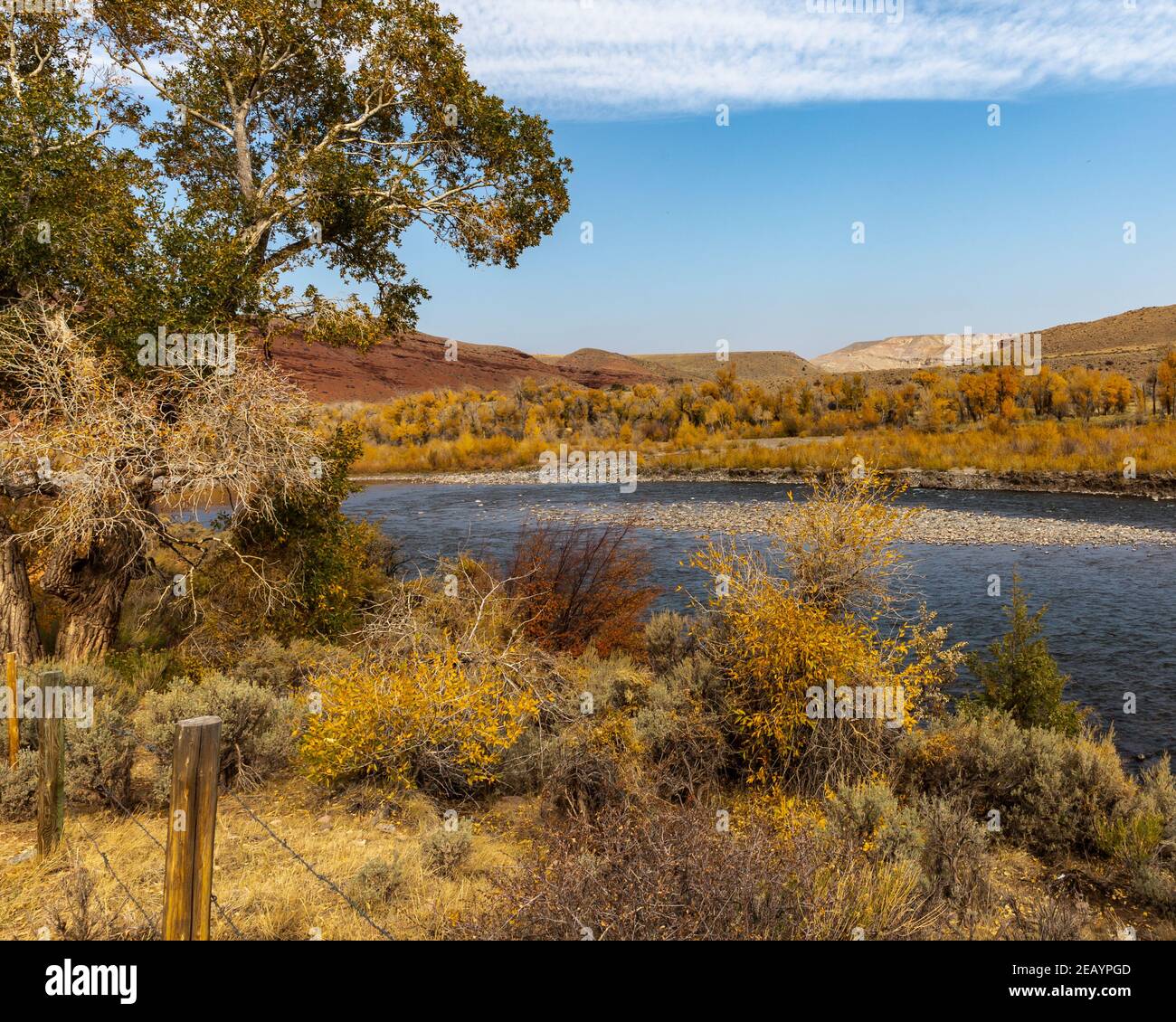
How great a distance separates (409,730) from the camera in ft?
21.7

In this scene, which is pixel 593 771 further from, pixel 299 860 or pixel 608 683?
pixel 299 860

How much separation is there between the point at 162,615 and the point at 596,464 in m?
32.8

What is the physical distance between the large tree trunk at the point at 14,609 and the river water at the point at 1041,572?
851 centimetres

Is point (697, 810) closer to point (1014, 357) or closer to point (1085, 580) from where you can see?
point (1085, 580)

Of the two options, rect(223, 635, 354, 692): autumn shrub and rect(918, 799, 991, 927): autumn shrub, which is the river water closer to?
rect(918, 799, 991, 927): autumn shrub

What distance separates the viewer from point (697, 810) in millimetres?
5285

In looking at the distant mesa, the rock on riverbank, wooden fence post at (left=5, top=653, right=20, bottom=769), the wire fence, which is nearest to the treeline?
the distant mesa

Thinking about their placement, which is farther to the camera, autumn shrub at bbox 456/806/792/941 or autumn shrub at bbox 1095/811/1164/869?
autumn shrub at bbox 1095/811/1164/869

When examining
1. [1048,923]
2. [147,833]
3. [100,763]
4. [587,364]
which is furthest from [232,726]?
[587,364]

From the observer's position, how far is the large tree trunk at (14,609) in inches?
324

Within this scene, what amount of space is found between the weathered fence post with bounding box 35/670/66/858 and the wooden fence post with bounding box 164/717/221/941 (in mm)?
2604

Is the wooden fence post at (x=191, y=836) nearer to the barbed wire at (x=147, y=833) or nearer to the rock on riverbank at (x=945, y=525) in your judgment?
the barbed wire at (x=147, y=833)

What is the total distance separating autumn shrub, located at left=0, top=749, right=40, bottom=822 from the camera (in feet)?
18.9

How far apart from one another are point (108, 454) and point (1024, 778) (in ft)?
31.3
